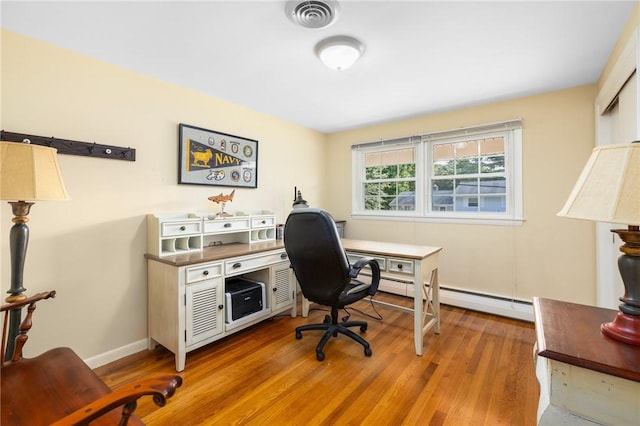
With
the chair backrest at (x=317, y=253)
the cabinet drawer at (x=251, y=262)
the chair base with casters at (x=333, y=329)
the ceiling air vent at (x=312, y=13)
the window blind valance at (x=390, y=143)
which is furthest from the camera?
the window blind valance at (x=390, y=143)

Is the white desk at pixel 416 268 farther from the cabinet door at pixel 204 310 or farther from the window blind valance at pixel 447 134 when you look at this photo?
the window blind valance at pixel 447 134

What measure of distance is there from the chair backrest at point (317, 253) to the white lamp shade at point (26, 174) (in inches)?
53.5

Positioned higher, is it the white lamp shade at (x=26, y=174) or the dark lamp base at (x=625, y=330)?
the white lamp shade at (x=26, y=174)

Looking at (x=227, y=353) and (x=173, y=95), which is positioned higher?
(x=173, y=95)

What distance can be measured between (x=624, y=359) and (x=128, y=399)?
1.36 metres

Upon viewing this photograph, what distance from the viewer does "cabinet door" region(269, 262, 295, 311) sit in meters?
2.70

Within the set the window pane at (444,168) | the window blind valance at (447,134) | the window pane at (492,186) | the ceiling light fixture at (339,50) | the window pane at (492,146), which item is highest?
the ceiling light fixture at (339,50)

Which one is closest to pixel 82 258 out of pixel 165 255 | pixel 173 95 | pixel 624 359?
pixel 165 255

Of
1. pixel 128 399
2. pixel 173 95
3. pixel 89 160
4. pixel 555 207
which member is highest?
pixel 173 95

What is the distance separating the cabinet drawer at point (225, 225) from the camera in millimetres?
2479

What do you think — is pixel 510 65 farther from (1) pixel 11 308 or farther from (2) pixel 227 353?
(1) pixel 11 308

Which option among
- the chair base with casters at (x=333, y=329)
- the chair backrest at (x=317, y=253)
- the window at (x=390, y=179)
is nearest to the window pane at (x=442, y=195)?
the window at (x=390, y=179)

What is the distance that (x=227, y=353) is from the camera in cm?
222

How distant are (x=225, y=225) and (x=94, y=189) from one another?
100cm
